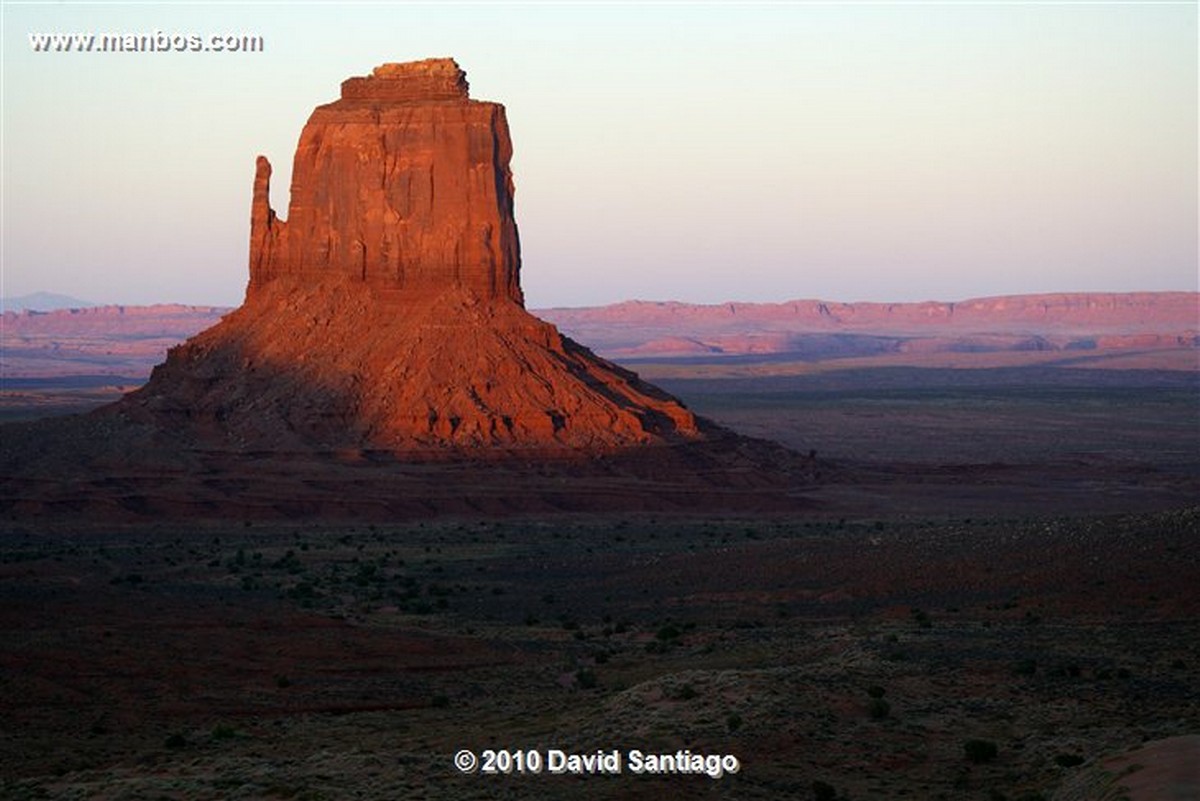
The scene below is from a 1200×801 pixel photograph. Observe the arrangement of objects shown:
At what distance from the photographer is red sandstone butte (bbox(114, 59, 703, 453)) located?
8456cm

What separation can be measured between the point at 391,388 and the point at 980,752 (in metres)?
59.9

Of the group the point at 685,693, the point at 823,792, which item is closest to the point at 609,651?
the point at 685,693

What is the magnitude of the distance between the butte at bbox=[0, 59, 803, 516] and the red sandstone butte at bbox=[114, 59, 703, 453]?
10cm

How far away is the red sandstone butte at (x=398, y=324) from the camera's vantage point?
84.6 meters

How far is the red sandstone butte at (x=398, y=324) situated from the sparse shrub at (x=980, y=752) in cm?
5552

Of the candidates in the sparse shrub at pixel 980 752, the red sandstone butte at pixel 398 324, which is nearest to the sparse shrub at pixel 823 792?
the sparse shrub at pixel 980 752

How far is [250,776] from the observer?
26734 millimetres

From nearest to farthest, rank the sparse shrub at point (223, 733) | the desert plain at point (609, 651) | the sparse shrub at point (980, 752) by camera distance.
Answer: the desert plain at point (609, 651) < the sparse shrub at point (980, 752) < the sparse shrub at point (223, 733)

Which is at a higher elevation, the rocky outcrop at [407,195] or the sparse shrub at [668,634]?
the rocky outcrop at [407,195]

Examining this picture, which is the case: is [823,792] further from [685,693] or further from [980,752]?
[685,693]

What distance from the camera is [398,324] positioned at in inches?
3484

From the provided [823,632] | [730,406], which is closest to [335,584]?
[823,632]

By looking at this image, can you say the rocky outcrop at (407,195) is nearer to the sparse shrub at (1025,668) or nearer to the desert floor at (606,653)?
the desert floor at (606,653)

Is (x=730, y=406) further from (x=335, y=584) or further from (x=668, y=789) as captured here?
(x=668, y=789)
